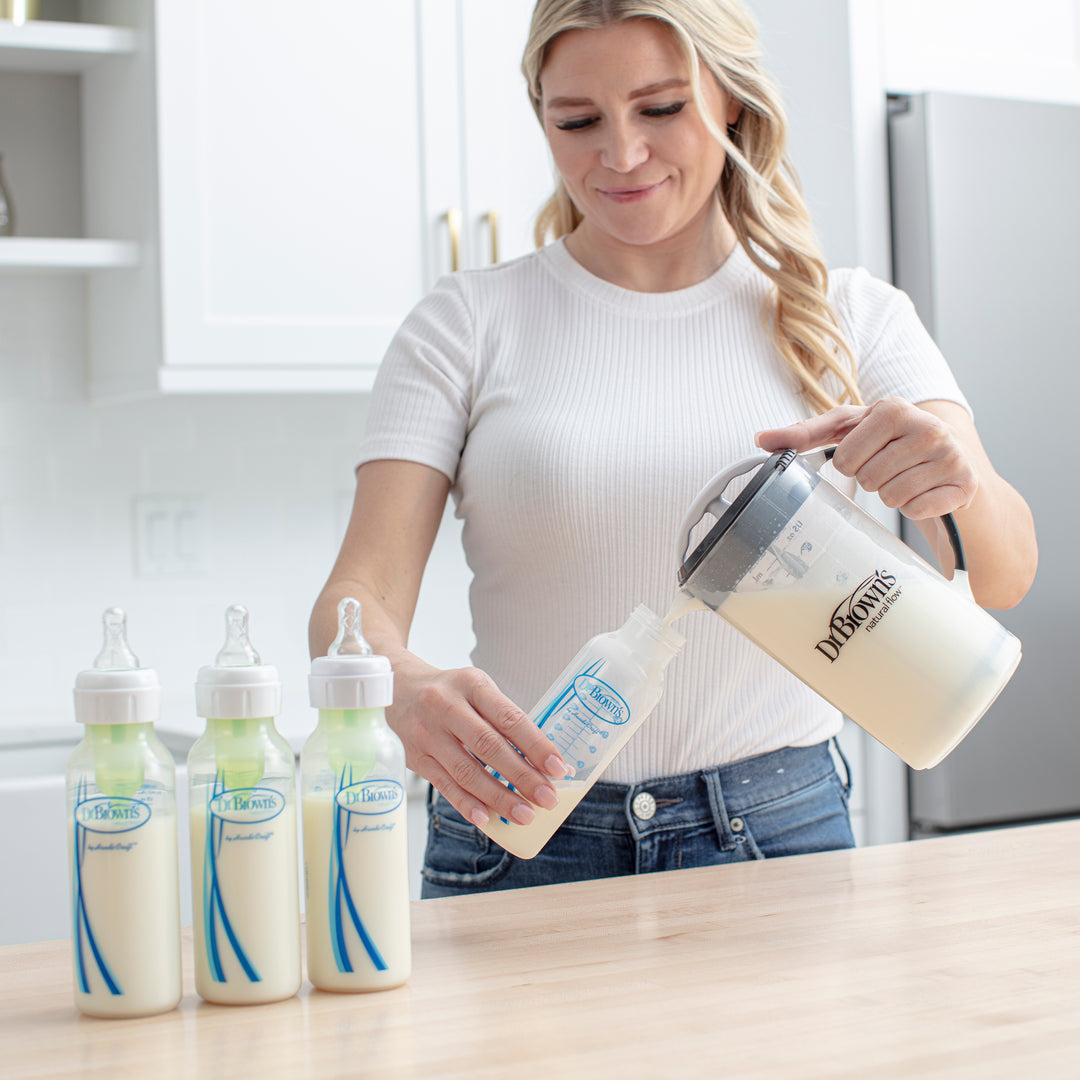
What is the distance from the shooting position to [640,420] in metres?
1.23

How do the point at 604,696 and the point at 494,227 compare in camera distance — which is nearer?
the point at 604,696

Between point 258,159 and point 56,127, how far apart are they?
17.9 inches

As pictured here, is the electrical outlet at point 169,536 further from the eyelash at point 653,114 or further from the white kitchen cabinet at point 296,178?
the eyelash at point 653,114

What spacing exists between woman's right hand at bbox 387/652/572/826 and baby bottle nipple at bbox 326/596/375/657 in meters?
0.10

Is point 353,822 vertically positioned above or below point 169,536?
below

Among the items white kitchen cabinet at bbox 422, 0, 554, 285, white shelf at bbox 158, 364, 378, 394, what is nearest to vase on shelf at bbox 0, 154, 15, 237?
white shelf at bbox 158, 364, 378, 394

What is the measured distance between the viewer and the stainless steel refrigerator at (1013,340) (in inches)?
84.7

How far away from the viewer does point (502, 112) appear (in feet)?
7.12

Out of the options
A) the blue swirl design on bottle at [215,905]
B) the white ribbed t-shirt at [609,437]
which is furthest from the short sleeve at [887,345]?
the blue swirl design on bottle at [215,905]

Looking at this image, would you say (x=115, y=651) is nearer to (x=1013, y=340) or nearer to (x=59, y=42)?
(x=59, y=42)

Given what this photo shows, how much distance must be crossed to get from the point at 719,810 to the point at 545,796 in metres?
0.37

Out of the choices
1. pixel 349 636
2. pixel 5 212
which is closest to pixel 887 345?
pixel 349 636

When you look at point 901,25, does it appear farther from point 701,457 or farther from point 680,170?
point 701,457

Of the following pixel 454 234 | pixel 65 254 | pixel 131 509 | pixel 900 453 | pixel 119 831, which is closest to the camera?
pixel 119 831
